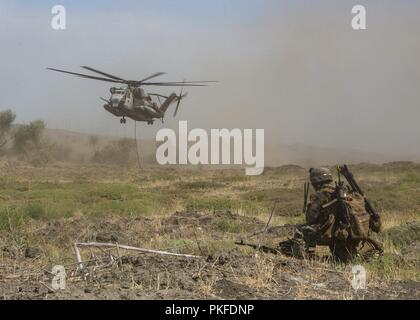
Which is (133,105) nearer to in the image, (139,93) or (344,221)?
(139,93)

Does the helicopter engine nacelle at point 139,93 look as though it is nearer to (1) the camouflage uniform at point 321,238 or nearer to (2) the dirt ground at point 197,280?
(2) the dirt ground at point 197,280

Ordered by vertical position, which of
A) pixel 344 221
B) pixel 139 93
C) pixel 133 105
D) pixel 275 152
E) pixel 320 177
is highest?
pixel 139 93

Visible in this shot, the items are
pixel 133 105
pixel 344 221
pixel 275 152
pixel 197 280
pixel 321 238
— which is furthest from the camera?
pixel 275 152

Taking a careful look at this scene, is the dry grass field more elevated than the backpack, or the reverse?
the backpack

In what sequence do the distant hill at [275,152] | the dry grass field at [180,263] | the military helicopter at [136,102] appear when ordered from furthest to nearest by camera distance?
the distant hill at [275,152]
the military helicopter at [136,102]
the dry grass field at [180,263]

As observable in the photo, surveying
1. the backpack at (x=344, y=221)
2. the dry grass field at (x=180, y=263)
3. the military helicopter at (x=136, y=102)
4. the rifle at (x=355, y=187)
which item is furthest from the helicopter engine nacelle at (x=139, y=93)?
the backpack at (x=344, y=221)

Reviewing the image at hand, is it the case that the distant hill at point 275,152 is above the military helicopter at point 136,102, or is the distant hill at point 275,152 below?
below

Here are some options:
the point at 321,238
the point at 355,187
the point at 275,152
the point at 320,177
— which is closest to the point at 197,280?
the point at 321,238

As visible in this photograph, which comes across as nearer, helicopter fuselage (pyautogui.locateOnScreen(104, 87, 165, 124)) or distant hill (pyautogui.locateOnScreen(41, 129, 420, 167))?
helicopter fuselage (pyautogui.locateOnScreen(104, 87, 165, 124))

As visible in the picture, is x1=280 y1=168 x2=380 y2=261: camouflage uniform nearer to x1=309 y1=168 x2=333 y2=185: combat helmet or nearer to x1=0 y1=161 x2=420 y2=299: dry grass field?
x1=309 y1=168 x2=333 y2=185: combat helmet

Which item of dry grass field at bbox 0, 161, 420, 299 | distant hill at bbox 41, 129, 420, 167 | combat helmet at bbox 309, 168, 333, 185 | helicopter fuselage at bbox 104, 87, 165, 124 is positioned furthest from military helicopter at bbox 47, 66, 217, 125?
distant hill at bbox 41, 129, 420, 167

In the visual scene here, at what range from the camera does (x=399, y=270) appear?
725 centimetres
